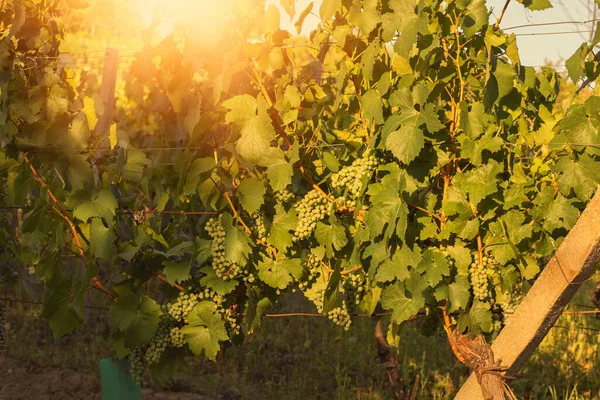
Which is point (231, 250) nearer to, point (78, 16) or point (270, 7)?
point (270, 7)

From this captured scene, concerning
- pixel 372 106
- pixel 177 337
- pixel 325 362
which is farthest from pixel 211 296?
pixel 325 362

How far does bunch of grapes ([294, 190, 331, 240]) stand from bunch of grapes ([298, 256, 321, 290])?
0.18 meters

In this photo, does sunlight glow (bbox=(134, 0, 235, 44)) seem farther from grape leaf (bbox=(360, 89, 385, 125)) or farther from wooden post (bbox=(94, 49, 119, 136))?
wooden post (bbox=(94, 49, 119, 136))

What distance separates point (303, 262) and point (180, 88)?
3.39ft

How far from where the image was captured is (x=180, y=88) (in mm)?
3598

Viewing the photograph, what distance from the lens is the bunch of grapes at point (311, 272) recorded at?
133 inches

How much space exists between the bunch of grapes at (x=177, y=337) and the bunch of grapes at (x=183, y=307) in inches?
2.2

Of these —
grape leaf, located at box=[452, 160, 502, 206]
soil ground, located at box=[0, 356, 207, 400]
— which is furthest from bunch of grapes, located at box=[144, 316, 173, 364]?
soil ground, located at box=[0, 356, 207, 400]

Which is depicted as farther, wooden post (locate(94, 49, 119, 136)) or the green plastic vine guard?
wooden post (locate(94, 49, 119, 136))

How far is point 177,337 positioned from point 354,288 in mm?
864

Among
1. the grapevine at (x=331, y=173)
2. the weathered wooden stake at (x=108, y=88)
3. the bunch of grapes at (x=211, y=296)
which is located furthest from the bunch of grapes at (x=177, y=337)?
the weathered wooden stake at (x=108, y=88)

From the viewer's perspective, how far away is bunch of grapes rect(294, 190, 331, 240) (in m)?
3.21

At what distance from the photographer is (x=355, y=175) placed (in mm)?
3086

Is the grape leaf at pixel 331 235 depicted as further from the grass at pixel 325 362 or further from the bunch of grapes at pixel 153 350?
the grass at pixel 325 362
